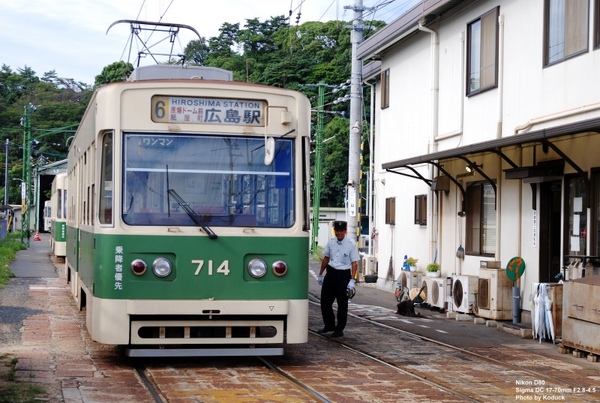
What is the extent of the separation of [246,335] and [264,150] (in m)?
2.08

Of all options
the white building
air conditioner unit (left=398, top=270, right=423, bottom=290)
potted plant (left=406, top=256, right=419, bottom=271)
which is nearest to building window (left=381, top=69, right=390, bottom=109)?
the white building

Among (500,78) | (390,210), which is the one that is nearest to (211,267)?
(500,78)

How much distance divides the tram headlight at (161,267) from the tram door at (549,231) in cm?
773

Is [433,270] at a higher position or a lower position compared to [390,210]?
lower

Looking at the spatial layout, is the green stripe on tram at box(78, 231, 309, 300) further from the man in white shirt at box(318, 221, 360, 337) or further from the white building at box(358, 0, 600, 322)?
the white building at box(358, 0, 600, 322)

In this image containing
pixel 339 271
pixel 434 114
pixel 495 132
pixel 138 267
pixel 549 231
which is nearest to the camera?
pixel 138 267

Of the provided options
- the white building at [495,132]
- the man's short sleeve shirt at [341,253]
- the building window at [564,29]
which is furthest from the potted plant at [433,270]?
the man's short sleeve shirt at [341,253]

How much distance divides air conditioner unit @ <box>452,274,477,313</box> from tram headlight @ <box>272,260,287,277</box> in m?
7.74

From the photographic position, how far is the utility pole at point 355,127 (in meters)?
24.0

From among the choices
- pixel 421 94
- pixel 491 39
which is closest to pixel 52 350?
pixel 491 39

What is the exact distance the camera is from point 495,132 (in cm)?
1708

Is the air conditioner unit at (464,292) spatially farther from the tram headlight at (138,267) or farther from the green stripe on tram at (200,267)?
the tram headlight at (138,267)

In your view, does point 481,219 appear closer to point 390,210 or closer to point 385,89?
point 390,210

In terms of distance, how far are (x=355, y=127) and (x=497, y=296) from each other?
29.6ft
